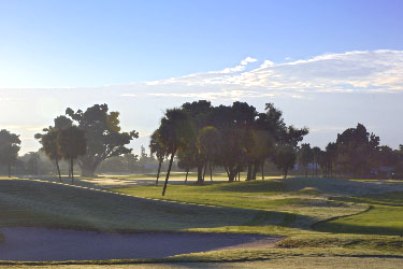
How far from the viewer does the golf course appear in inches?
959

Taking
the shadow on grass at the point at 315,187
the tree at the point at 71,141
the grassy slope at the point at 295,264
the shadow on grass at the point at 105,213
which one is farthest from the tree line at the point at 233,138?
the grassy slope at the point at 295,264

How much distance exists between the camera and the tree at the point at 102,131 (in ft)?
549

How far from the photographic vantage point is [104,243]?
1268 inches

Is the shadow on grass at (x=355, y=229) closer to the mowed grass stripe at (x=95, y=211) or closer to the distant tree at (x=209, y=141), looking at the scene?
the mowed grass stripe at (x=95, y=211)

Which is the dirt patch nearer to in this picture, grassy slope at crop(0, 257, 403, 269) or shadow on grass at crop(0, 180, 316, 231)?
shadow on grass at crop(0, 180, 316, 231)

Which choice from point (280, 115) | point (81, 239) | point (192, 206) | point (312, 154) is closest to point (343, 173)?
point (312, 154)

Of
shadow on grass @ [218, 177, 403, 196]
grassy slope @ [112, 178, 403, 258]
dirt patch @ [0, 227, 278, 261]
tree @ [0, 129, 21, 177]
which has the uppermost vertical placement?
tree @ [0, 129, 21, 177]

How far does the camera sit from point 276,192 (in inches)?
3295

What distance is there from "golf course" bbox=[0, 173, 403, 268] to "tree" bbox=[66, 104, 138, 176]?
115596mm

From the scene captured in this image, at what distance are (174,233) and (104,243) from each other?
4739 millimetres

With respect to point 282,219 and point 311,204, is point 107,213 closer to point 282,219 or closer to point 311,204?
point 282,219

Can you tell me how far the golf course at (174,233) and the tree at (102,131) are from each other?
115596 millimetres

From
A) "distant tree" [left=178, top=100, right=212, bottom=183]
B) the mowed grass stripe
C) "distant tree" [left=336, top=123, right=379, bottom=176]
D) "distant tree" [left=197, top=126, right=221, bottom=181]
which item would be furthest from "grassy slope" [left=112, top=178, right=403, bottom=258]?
"distant tree" [left=336, top=123, right=379, bottom=176]

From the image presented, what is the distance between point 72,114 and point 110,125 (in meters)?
11.5
